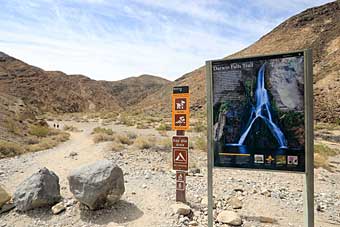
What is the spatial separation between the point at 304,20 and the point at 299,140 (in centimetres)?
5621

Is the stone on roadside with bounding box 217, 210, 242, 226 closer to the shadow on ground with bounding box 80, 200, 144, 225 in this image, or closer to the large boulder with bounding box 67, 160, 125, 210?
the shadow on ground with bounding box 80, 200, 144, 225

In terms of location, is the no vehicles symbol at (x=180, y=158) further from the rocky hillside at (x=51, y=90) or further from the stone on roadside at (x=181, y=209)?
the rocky hillside at (x=51, y=90)

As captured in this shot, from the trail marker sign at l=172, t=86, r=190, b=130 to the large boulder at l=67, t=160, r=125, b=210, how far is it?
149 cm

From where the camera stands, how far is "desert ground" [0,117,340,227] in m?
5.59

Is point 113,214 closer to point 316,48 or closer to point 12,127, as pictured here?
point 12,127

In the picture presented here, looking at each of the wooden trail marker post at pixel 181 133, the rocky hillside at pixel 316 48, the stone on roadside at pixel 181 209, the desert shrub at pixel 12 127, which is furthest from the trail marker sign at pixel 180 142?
the rocky hillside at pixel 316 48

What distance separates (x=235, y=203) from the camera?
625 centimetres

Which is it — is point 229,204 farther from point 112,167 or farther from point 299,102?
point 299,102

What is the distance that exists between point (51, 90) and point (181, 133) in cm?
6182

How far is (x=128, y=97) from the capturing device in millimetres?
91062

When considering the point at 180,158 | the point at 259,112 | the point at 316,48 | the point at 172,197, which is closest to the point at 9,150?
the point at 172,197

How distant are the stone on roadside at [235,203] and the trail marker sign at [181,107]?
1.82 metres

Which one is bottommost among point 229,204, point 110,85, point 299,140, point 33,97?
point 229,204

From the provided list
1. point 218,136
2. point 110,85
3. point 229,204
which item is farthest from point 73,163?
point 110,85
